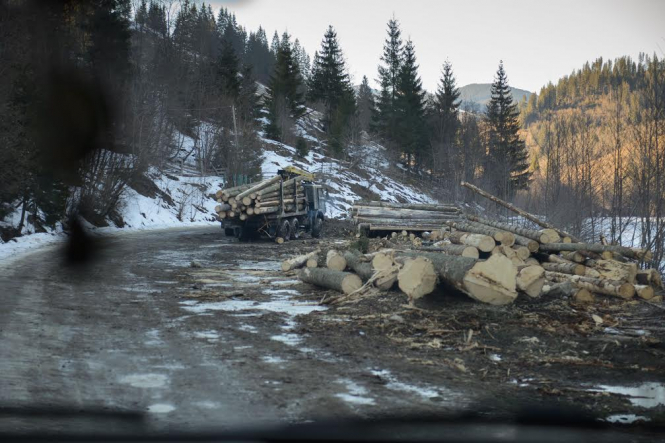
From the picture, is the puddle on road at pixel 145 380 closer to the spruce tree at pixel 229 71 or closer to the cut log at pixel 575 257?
the cut log at pixel 575 257

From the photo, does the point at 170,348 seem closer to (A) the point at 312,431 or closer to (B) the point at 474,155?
(A) the point at 312,431

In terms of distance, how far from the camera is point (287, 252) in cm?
1775

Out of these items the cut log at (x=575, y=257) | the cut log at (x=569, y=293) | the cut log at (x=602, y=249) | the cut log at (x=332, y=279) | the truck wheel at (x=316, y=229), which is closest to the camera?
the cut log at (x=569, y=293)

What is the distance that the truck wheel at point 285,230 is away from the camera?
2159 centimetres

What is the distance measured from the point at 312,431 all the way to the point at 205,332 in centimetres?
333

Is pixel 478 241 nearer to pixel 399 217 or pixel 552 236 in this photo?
pixel 552 236

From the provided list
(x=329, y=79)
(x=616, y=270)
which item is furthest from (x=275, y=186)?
(x=329, y=79)

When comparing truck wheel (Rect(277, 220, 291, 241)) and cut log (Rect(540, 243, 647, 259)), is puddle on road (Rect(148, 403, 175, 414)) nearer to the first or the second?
cut log (Rect(540, 243, 647, 259))

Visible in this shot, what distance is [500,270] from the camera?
7863 mm

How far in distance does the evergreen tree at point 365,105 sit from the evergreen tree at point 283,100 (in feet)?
25.5

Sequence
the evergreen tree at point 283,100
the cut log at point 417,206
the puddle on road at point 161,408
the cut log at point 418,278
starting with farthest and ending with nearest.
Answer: the evergreen tree at point 283,100, the cut log at point 417,206, the cut log at point 418,278, the puddle on road at point 161,408

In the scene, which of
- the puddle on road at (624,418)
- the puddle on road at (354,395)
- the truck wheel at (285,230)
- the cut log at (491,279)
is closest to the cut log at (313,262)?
the cut log at (491,279)

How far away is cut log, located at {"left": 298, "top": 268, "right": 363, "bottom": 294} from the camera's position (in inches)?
371

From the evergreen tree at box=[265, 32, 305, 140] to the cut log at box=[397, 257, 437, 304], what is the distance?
163 ft
